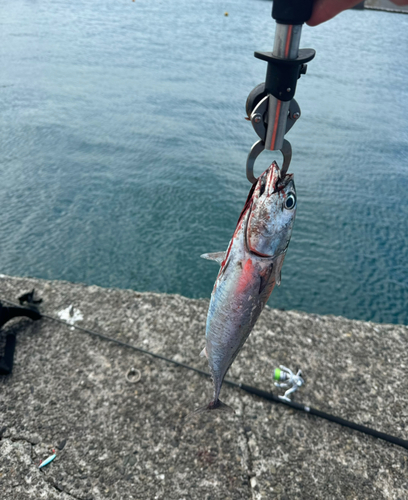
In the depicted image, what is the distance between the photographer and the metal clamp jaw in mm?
1295

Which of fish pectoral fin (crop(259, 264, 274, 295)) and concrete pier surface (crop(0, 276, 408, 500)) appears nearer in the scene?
fish pectoral fin (crop(259, 264, 274, 295))

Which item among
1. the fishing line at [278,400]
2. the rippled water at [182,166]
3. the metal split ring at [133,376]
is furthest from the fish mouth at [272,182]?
the rippled water at [182,166]

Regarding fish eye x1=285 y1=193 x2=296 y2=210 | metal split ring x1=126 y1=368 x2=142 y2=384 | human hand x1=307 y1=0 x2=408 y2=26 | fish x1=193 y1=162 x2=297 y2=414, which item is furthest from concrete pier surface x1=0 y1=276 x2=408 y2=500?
human hand x1=307 y1=0 x2=408 y2=26

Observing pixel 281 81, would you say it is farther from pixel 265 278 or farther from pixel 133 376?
pixel 133 376

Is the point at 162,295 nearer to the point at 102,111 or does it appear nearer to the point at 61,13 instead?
the point at 102,111

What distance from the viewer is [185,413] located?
8.82ft

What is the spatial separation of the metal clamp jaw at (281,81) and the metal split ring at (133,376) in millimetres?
2048

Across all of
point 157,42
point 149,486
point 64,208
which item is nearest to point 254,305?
point 149,486

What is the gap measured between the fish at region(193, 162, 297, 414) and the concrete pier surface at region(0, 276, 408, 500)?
1.12m

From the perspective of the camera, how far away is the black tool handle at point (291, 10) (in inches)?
50.6

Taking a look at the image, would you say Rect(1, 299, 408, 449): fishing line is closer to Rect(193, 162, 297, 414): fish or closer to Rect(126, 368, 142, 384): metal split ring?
Rect(126, 368, 142, 384): metal split ring

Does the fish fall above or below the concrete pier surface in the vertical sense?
above

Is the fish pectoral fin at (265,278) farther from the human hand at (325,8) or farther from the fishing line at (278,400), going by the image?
the fishing line at (278,400)

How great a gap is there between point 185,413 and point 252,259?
166cm
